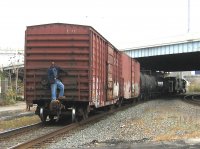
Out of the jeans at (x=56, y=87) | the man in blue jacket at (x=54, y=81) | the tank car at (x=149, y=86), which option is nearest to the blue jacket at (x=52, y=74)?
the man in blue jacket at (x=54, y=81)

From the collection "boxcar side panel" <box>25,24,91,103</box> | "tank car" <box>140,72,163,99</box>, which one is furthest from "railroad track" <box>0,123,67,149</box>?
"tank car" <box>140,72,163,99</box>

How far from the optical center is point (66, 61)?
53.6 feet

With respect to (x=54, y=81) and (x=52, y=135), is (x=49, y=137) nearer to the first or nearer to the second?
(x=52, y=135)

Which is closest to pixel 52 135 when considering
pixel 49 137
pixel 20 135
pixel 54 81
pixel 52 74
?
pixel 49 137

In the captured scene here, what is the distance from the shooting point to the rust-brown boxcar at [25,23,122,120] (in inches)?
Answer: 635

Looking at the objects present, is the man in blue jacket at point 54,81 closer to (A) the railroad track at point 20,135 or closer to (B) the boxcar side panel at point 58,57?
(B) the boxcar side panel at point 58,57

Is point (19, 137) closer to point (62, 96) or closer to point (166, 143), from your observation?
point (62, 96)

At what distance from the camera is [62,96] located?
15.9m

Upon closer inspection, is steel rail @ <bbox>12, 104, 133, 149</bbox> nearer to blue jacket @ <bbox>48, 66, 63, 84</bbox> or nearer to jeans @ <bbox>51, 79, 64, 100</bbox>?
jeans @ <bbox>51, 79, 64, 100</bbox>

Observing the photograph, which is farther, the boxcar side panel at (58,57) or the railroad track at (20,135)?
the boxcar side panel at (58,57)

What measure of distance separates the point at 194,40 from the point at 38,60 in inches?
1186

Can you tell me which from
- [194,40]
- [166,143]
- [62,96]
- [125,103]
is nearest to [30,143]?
[166,143]

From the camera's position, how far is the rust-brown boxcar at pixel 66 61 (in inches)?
635

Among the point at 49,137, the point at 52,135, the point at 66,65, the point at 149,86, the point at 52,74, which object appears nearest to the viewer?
the point at 49,137
